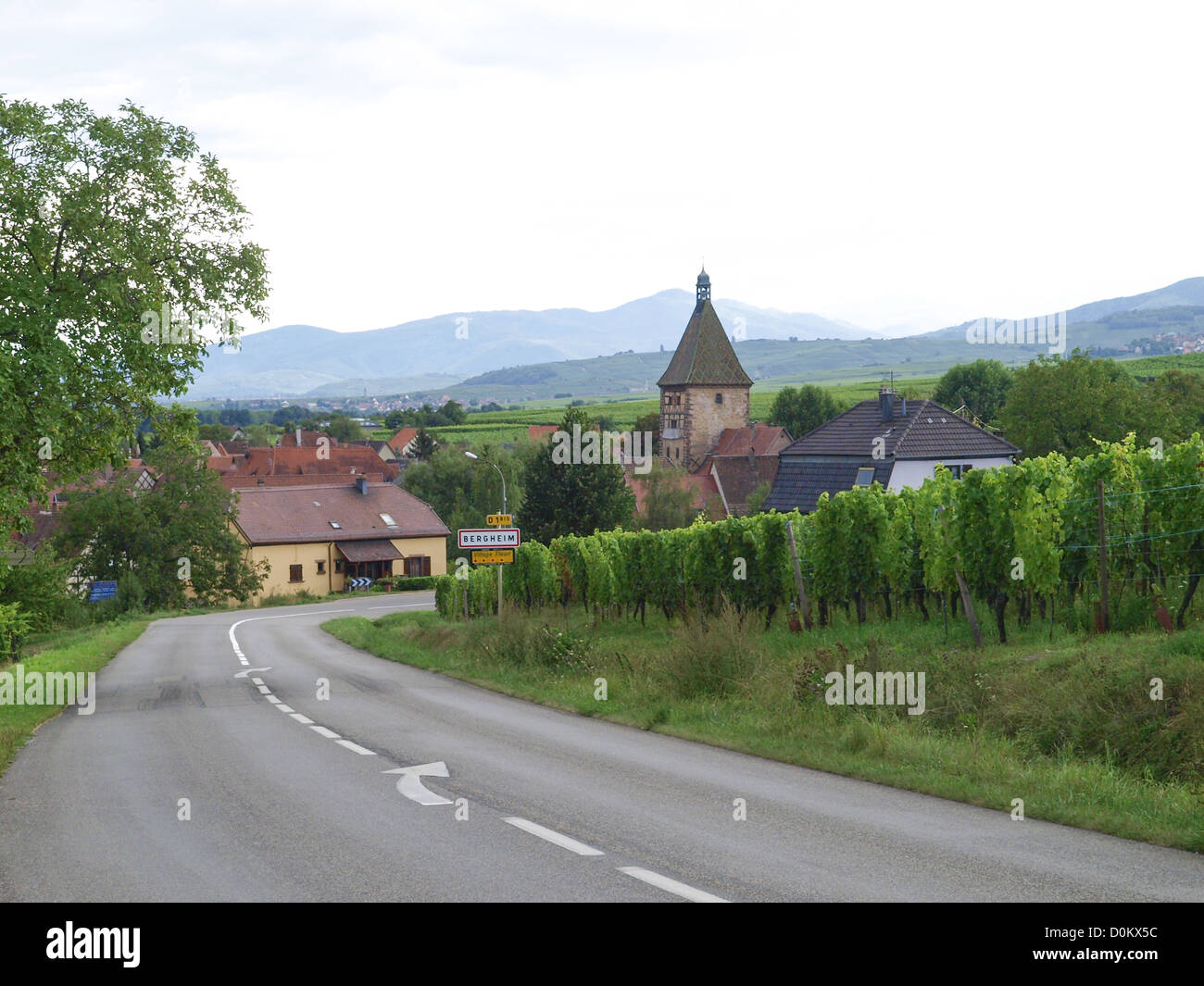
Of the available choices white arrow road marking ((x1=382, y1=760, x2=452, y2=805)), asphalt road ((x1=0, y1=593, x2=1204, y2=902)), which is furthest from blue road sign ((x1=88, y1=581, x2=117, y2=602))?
white arrow road marking ((x1=382, y1=760, x2=452, y2=805))

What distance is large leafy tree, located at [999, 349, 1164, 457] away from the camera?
7100 centimetres

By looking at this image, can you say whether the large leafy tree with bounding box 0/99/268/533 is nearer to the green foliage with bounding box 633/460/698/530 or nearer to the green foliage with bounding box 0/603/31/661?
the green foliage with bounding box 0/603/31/661

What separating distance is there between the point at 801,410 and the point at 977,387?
927 inches

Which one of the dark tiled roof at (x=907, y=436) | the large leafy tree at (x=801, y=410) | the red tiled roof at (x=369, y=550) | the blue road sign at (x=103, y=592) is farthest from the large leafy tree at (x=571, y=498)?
the large leafy tree at (x=801, y=410)

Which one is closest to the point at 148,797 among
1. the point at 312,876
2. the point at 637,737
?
the point at 312,876

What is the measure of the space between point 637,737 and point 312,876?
6879mm

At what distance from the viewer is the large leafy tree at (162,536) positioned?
72.5 meters

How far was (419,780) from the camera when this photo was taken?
10930 mm

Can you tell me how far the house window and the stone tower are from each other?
3895 centimetres

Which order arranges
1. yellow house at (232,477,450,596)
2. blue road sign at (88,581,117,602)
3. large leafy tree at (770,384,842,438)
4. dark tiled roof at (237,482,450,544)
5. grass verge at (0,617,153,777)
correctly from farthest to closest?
1. large leafy tree at (770,384,842,438)
2. dark tiled roof at (237,482,450,544)
3. yellow house at (232,477,450,596)
4. blue road sign at (88,581,117,602)
5. grass verge at (0,617,153,777)

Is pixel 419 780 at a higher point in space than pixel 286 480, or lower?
higher

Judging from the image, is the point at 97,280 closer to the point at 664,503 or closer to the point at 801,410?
the point at 664,503

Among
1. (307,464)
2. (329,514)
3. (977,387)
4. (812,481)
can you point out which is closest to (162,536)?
(329,514)

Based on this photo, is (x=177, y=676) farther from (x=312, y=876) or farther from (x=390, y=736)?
(x=312, y=876)
